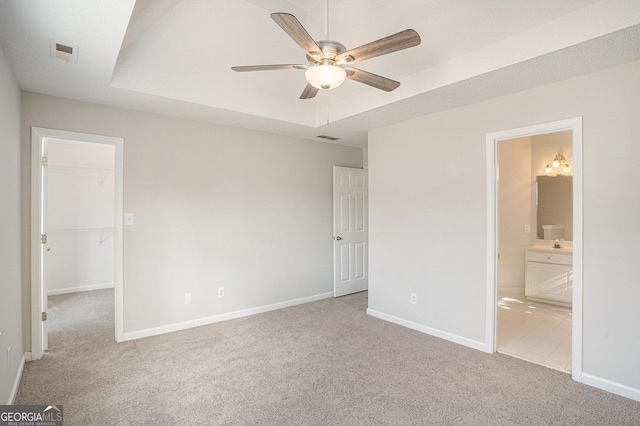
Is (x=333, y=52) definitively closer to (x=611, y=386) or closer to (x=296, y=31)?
(x=296, y=31)

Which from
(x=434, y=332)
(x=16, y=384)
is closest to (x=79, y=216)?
(x=16, y=384)

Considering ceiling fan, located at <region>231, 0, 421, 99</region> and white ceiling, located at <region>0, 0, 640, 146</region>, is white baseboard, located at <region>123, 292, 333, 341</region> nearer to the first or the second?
white ceiling, located at <region>0, 0, 640, 146</region>

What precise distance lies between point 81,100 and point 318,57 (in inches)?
103

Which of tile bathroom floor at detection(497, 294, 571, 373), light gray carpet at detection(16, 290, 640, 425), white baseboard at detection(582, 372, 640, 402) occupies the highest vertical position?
white baseboard at detection(582, 372, 640, 402)

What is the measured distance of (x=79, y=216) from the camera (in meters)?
5.64

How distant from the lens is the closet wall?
5.41 meters

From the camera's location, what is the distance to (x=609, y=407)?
7.39ft

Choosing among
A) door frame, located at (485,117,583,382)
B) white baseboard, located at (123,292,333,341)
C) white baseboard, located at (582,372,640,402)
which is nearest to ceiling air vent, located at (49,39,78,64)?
white baseboard, located at (123,292,333,341)

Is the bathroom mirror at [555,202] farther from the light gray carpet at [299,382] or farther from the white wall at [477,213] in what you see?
the light gray carpet at [299,382]

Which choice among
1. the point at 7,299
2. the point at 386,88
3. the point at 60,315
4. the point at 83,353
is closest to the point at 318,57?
the point at 386,88

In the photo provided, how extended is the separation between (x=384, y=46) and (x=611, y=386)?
2855 millimetres

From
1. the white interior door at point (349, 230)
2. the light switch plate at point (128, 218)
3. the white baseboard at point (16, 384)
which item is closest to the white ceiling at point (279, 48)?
the light switch plate at point (128, 218)

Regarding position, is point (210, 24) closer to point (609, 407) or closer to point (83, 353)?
point (83, 353)

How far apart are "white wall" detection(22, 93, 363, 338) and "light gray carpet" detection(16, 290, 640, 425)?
553mm
